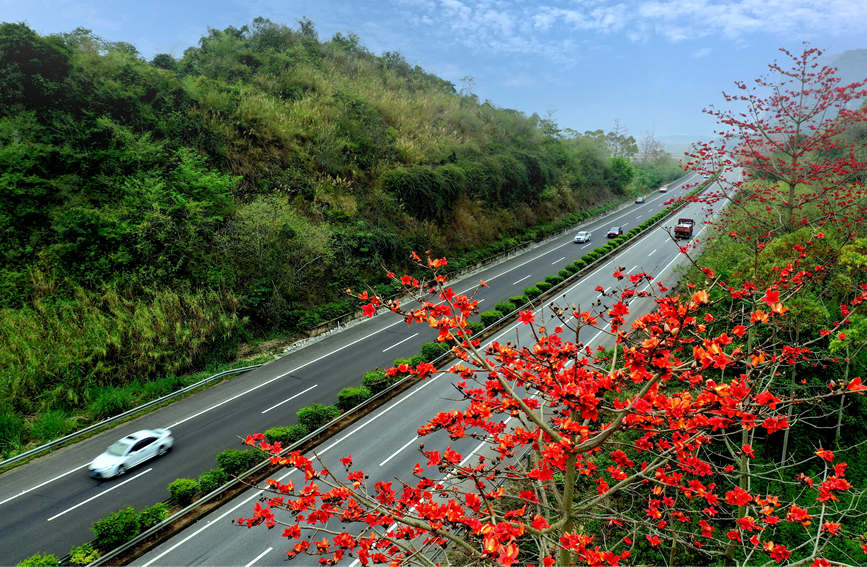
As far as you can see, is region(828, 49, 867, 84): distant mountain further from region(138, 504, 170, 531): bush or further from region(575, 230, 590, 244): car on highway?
region(138, 504, 170, 531): bush

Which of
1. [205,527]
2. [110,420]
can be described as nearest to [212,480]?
[205,527]

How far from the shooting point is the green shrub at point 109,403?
16391 mm

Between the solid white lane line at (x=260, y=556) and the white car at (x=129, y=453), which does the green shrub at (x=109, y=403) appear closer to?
the white car at (x=129, y=453)

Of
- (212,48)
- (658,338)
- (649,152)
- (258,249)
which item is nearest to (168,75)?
(258,249)

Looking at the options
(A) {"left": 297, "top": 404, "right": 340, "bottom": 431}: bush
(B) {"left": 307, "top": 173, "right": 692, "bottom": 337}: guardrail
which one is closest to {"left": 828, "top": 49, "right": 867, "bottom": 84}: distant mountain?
(B) {"left": 307, "top": 173, "right": 692, "bottom": 337}: guardrail

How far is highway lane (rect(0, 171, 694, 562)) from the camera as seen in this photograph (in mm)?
11859

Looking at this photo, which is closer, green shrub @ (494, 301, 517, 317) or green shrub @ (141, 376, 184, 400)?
green shrub @ (141, 376, 184, 400)

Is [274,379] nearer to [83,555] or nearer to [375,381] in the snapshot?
[375,381]

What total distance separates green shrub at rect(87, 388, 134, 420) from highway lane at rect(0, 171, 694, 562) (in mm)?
892

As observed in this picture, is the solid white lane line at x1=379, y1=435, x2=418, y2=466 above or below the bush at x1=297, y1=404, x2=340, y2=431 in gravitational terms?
below

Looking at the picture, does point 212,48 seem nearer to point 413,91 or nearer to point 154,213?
point 413,91

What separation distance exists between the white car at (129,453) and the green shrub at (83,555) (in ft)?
11.2

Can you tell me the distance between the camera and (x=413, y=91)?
5622cm

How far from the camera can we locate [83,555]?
33.7 ft
